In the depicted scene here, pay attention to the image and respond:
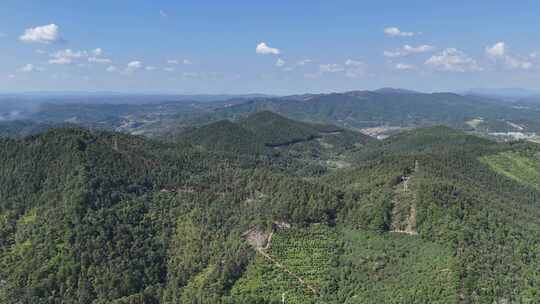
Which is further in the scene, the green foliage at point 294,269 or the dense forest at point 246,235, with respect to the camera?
the green foliage at point 294,269

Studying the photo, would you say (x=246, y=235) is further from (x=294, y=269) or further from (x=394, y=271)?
(x=394, y=271)

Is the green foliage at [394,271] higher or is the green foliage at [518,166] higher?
the green foliage at [518,166]

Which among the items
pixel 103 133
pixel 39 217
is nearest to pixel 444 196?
pixel 39 217

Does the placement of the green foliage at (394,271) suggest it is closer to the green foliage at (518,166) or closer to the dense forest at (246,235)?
the dense forest at (246,235)

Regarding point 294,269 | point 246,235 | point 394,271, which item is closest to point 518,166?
point 394,271

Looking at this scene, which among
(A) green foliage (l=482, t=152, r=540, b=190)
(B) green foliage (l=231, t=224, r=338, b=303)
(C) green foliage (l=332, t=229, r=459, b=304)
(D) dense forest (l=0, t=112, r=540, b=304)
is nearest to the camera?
(C) green foliage (l=332, t=229, r=459, b=304)

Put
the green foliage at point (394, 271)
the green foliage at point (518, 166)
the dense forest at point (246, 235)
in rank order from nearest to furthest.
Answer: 1. the green foliage at point (394, 271)
2. the dense forest at point (246, 235)
3. the green foliage at point (518, 166)

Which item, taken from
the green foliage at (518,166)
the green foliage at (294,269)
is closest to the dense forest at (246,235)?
the green foliage at (294,269)

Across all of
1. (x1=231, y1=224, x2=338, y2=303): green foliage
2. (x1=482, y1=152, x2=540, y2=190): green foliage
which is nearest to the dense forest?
(x1=231, y1=224, x2=338, y2=303): green foliage

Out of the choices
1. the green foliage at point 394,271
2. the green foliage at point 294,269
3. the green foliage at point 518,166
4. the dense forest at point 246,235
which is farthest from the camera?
the green foliage at point 518,166

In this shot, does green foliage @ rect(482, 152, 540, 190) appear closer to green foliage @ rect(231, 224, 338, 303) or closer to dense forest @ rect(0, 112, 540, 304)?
dense forest @ rect(0, 112, 540, 304)
